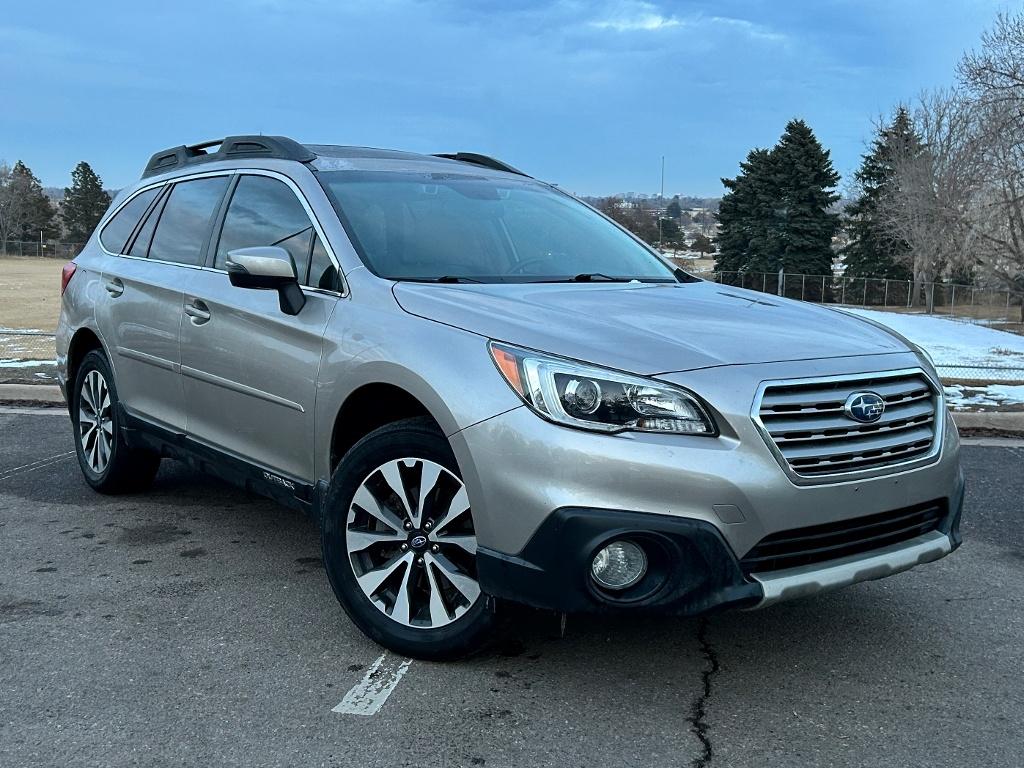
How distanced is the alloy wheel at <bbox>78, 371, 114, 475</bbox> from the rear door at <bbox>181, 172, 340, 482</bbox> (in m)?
1.10

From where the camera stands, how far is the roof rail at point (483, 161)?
5.37m

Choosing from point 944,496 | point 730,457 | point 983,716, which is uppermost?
point 730,457

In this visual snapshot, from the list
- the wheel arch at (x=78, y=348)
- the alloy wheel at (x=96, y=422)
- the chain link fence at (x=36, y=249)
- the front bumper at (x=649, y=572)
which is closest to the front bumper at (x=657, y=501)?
the front bumper at (x=649, y=572)

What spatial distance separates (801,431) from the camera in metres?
3.04

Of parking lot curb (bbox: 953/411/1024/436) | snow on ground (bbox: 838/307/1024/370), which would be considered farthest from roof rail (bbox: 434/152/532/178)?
snow on ground (bbox: 838/307/1024/370)

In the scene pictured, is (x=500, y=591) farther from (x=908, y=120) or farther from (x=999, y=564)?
(x=908, y=120)

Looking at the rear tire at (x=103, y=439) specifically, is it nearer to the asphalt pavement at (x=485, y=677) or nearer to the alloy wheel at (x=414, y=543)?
the asphalt pavement at (x=485, y=677)

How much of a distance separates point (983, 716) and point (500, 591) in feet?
4.93

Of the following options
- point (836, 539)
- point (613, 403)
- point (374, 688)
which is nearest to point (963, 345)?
point (836, 539)

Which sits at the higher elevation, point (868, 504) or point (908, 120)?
point (908, 120)

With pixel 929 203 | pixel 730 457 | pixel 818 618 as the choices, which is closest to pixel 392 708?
pixel 730 457

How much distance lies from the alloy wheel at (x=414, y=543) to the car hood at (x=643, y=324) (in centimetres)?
52

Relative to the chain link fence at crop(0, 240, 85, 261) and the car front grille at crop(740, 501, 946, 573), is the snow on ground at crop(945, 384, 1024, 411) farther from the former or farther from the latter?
the chain link fence at crop(0, 240, 85, 261)

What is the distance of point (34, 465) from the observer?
21.1ft
